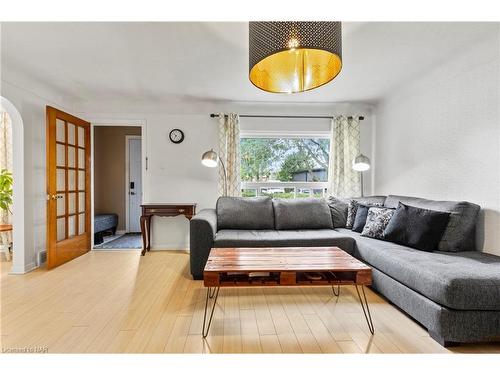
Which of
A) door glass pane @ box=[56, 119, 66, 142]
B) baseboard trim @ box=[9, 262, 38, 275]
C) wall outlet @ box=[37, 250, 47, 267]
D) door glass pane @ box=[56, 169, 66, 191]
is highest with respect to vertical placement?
door glass pane @ box=[56, 119, 66, 142]

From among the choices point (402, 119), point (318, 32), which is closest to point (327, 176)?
point (402, 119)

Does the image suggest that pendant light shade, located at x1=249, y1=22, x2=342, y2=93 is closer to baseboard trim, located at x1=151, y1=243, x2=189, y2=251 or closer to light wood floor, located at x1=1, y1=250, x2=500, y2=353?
light wood floor, located at x1=1, y1=250, x2=500, y2=353

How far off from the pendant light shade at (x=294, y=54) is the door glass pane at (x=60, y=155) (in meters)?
2.90

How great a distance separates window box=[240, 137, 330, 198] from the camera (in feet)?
13.9

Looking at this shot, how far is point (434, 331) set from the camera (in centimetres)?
166

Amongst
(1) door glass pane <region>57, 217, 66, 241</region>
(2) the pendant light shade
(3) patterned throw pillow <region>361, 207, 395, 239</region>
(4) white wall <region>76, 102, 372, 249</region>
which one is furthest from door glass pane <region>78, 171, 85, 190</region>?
(3) patterned throw pillow <region>361, 207, 395, 239</region>

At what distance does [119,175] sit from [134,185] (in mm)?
365

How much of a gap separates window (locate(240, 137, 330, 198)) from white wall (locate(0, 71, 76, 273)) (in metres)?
2.60

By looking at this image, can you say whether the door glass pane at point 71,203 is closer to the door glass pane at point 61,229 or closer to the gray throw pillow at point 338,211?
the door glass pane at point 61,229

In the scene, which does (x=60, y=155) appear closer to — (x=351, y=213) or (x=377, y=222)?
(x=351, y=213)

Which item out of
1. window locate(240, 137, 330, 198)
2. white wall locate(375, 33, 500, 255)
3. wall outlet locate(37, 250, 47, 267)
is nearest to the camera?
white wall locate(375, 33, 500, 255)

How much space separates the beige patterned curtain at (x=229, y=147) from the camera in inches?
157

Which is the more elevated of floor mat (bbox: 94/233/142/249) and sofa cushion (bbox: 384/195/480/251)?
sofa cushion (bbox: 384/195/480/251)

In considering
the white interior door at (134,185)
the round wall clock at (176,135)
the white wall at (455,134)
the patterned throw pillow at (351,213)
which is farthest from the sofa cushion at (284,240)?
the white interior door at (134,185)
